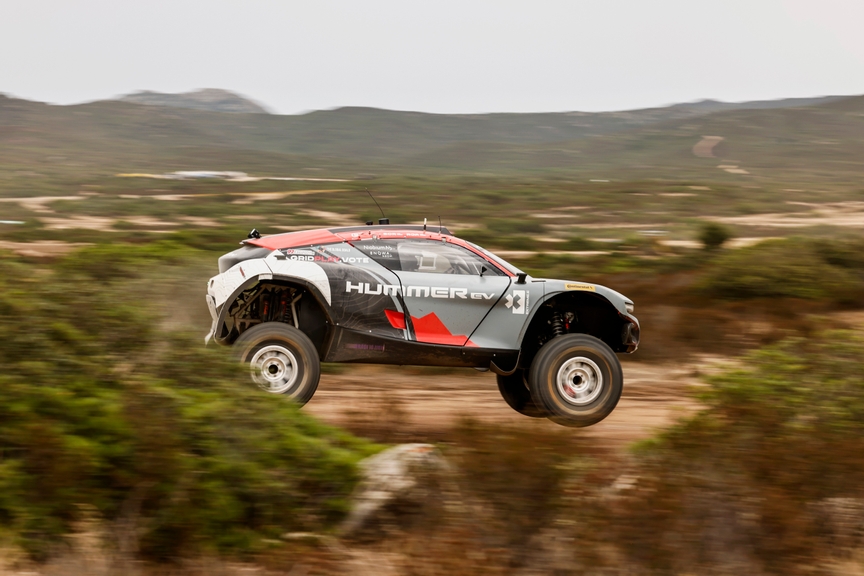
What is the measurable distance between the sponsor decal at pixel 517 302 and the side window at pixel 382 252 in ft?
3.61

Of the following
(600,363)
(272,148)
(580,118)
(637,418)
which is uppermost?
(580,118)

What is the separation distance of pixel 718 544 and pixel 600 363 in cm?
378

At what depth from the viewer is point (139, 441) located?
514 centimetres

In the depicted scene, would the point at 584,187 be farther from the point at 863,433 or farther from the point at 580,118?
the point at 580,118

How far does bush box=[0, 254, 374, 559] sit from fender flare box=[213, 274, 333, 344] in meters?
2.03

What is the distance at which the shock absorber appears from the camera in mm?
9188

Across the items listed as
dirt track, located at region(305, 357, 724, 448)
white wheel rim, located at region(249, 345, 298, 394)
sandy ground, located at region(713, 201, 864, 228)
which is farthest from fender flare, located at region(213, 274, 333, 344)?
sandy ground, located at region(713, 201, 864, 228)

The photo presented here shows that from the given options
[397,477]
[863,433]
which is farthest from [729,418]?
[397,477]

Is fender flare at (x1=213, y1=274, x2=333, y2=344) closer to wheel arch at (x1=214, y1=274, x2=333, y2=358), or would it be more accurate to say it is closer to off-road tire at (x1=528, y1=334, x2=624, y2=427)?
wheel arch at (x1=214, y1=274, x2=333, y2=358)

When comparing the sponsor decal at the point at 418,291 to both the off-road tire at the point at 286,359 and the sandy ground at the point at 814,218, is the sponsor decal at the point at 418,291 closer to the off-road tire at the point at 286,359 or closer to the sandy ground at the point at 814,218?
the off-road tire at the point at 286,359

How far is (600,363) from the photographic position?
28.3ft

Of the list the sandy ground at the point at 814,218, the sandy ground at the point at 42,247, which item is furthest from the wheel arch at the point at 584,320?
the sandy ground at the point at 814,218

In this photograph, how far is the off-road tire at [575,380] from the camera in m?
8.48

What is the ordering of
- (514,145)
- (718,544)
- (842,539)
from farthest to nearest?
(514,145), (842,539), (718,544)
